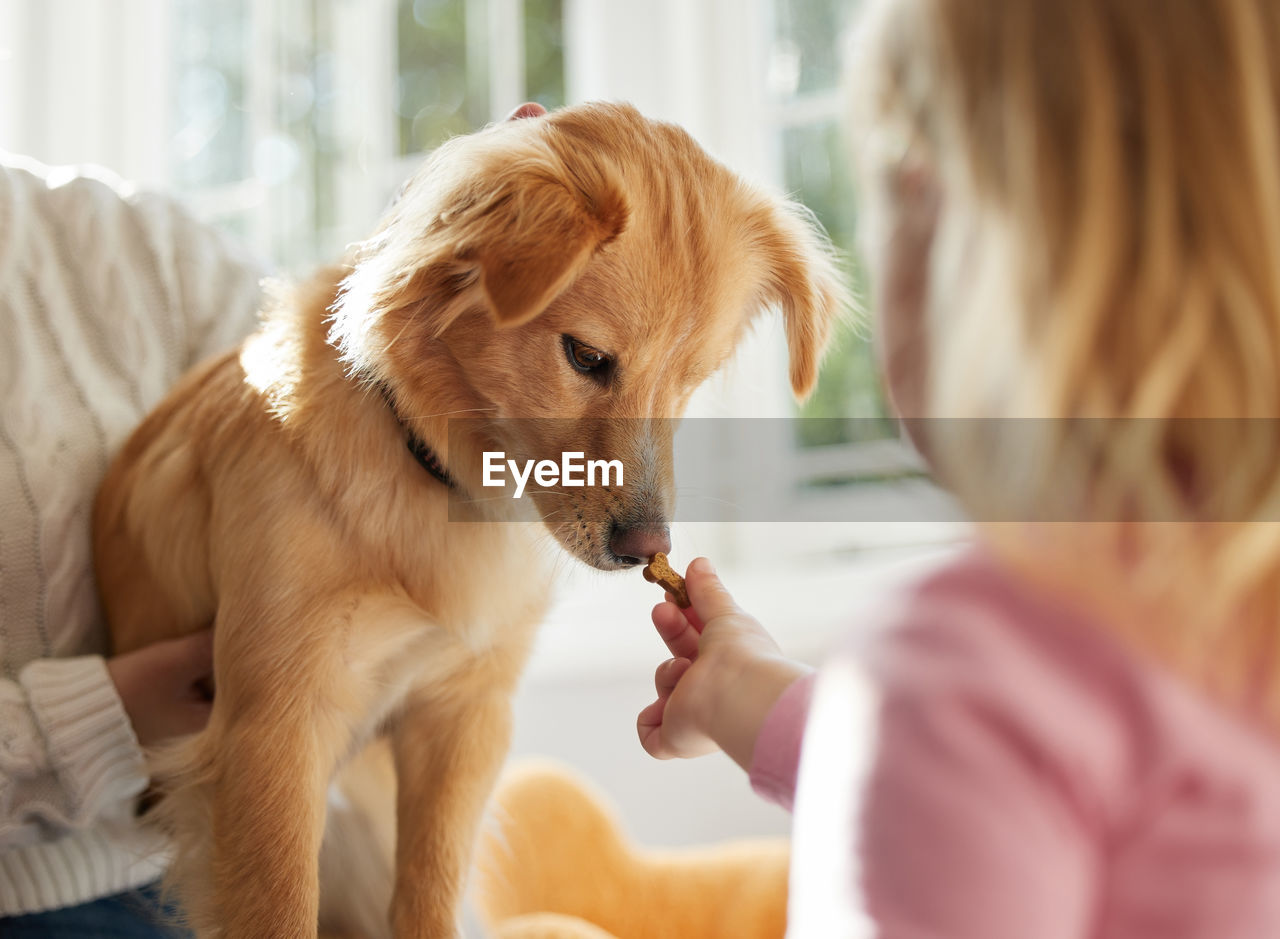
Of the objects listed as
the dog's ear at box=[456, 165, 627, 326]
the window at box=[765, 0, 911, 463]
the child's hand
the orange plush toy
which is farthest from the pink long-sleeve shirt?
the window at box=[765, 0, 911, 463]

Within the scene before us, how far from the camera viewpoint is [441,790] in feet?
3.60

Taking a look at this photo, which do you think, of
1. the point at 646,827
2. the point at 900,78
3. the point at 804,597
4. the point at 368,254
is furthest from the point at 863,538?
the point at 900,78

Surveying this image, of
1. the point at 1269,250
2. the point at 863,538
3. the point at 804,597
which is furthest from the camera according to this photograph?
the point at 863,538

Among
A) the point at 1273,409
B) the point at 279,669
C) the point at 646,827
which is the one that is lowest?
the point at 646,827

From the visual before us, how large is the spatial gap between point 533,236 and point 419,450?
0.91 feet

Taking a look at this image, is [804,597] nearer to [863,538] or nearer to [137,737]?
[863,538]

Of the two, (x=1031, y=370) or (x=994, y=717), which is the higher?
(x=1031, y=370)

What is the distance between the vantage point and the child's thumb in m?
0.80

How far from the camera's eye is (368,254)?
105cm

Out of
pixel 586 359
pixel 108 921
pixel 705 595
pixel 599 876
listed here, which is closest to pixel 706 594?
pixel 705 595

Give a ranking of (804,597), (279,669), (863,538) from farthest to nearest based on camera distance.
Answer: (863,538)
(804,597)
(279,669)

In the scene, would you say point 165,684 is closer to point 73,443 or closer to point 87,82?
point 73,443

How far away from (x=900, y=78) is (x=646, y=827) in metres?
1.75

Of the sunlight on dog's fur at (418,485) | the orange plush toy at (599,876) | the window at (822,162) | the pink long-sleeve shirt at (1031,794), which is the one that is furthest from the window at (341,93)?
the pink long-sleeve shirt at (1031,794)
